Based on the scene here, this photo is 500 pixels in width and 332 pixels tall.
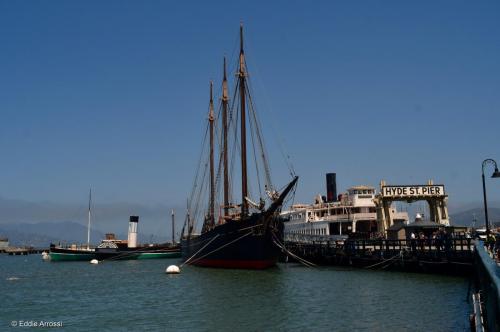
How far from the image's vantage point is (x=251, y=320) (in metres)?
23.1

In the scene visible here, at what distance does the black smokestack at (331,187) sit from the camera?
3270 inches

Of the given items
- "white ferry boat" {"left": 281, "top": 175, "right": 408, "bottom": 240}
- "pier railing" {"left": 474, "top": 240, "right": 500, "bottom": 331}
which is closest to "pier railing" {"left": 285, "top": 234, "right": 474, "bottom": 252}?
"white ferry boat" {"left": 281, "top": 175, "right": 408, "bottom": 240}

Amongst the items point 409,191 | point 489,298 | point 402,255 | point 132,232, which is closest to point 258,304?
point 489,298

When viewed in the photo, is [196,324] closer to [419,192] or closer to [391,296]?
[391,296]

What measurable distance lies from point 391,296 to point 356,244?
23.3 m

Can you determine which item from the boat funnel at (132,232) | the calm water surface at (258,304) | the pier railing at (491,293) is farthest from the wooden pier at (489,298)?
the boat funnel at (132,232)

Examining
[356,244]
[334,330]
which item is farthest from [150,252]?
[334,330]

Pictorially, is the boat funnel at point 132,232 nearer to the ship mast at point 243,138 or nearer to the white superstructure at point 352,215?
the white superstructure at point 352,215

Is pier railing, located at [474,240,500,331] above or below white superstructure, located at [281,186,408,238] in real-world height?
below

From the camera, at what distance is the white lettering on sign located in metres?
56.5

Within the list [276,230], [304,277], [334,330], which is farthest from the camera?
[276,230]

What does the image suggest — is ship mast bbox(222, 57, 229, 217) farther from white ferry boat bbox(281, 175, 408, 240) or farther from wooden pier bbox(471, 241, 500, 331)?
wooden pier bbox(471, 241, 500, 331)

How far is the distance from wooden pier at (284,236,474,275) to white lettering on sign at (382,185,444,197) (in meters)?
7.18

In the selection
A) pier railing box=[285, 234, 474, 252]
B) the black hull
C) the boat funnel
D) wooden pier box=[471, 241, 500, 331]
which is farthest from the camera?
the boat funnel
